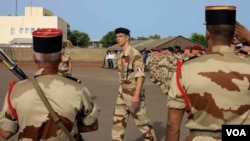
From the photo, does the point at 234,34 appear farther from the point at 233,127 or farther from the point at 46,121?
the point at 46,121

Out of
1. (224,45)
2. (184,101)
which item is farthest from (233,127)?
(224,45)

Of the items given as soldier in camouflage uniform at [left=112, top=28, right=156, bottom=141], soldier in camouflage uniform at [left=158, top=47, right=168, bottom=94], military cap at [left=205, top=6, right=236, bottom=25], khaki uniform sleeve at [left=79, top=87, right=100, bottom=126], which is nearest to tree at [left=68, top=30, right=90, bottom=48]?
soldier in camouflage uniform at [left=158, top=47, right=168, bottom=94]

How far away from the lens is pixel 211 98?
310cm

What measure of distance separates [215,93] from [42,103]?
1220mm

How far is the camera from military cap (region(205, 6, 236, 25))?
123 inches

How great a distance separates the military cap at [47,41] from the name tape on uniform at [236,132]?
4.37 ft

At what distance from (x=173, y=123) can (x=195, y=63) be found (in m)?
0.45

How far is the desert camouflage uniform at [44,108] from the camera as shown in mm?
3211

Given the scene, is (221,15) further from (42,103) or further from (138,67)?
(138,67)

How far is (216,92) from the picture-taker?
122 inches

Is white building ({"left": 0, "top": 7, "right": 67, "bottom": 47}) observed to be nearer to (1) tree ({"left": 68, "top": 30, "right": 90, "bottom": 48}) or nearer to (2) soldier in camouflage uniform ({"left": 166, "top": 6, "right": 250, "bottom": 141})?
(1) tree ({"left": 68, "top": 30, "right": 90, "bottom": 48})

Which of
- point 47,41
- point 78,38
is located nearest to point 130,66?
point 47,41

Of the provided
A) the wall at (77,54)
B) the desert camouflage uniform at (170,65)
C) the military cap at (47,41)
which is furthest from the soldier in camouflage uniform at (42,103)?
the wall at (77,54)

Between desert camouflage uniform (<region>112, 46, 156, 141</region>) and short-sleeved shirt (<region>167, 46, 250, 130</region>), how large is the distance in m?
3.58
